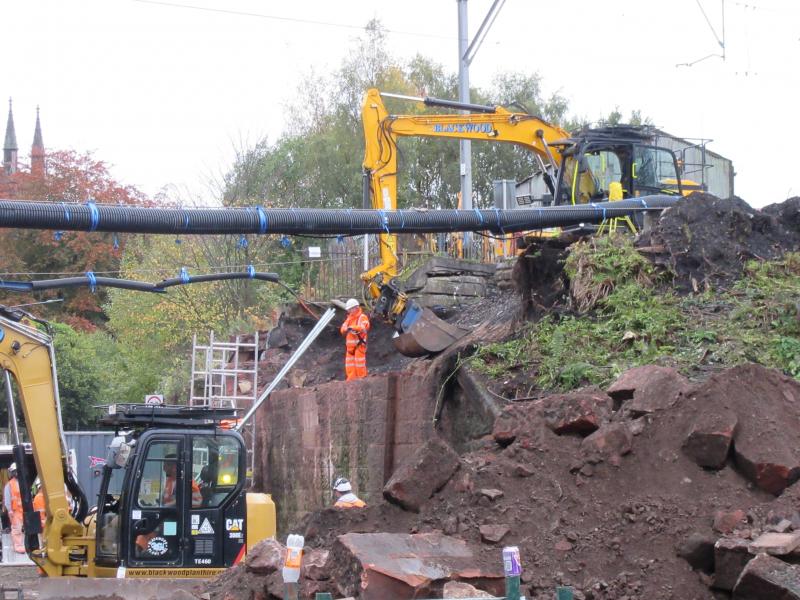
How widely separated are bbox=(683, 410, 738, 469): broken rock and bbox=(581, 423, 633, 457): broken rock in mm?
495

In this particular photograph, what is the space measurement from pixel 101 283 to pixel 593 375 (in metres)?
5.89

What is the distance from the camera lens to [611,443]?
9.02m

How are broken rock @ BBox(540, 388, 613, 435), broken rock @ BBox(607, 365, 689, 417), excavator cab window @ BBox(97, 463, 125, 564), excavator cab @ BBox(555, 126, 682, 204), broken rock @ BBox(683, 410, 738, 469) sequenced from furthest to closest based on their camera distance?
excavator cab @ BBox(555, 126, 682, 204), excavator cab window @ BBox(97, 463, 125, 564), broken rock @ BBox(540, 388, 613, 435), broken rock @ BBox(607, 365, 689, 417), broken rock @ BBox(683, 410, 738, 469)

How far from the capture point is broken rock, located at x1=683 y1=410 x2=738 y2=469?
8.62 meters

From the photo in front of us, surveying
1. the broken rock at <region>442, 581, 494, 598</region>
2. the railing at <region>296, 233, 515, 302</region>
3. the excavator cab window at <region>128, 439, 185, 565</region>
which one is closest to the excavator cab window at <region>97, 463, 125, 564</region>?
the excavator cab window at <region>128, 439, 185, 565</region>

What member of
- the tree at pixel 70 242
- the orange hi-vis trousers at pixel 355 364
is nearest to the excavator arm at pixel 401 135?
the orange hi-vis trousers at pixel 355 364

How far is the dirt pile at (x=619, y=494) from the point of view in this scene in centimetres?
775

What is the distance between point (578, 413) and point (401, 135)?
9.06 metres

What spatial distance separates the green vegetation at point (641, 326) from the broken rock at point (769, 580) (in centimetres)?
432

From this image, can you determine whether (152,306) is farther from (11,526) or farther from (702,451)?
(702,451)

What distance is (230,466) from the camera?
11.6 meters

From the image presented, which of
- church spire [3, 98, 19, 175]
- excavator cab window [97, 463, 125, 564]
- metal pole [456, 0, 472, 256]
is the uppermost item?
church spire [3, 98, 19, 175]

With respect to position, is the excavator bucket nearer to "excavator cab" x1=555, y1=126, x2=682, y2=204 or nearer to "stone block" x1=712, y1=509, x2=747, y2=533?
"excavator cab" x1=555, y1=126, x2=682, y2=204

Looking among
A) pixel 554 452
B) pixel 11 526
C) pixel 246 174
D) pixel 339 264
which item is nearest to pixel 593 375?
pixel 554 452
